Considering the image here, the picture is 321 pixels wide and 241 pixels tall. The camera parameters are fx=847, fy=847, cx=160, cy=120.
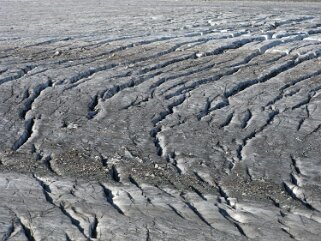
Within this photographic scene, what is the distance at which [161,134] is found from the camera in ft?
19.2

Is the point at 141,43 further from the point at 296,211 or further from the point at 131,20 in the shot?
the point at 296,211

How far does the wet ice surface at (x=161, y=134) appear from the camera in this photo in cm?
420

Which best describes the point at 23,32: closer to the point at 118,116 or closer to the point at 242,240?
the point at 118,116

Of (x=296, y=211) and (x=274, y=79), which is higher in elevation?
(x=296, y=211)

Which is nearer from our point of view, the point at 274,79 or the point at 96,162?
the point at 96,162

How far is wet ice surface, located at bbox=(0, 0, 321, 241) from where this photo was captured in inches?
165

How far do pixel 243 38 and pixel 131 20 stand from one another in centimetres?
308

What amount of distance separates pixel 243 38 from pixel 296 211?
5230mm

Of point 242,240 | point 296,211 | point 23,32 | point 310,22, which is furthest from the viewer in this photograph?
point 310,22

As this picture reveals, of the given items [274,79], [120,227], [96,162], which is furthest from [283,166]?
[274,79]

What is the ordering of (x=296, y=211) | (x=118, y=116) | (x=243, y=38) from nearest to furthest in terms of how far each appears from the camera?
(x=296, y=211) < (x=118, y=116) < (x=243, y=38)

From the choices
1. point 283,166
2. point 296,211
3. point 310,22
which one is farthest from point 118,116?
point 310,22

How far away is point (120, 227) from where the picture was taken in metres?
4.04

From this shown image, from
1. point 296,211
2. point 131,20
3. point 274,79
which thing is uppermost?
point 296,211
